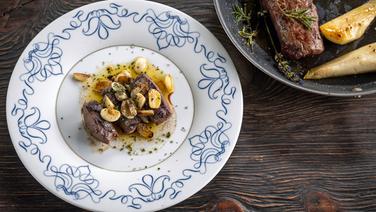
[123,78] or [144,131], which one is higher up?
[123,78]

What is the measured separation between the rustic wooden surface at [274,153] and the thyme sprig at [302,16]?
1.02 ft

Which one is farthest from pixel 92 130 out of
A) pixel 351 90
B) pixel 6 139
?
pixel 351 90

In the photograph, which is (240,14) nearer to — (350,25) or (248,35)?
(248,35)

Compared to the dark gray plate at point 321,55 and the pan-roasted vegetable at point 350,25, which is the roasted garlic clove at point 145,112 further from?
the pan-roasted vegetable at point 350,25

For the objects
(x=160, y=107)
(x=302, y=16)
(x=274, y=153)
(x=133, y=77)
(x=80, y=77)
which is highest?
(x=80, y=77)

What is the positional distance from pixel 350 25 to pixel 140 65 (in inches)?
42.1

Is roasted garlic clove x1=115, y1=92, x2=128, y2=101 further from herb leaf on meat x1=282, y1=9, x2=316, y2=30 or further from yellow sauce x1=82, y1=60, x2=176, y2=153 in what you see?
herb leaf on meat x1=282, y1=9, x2=316, y2=30

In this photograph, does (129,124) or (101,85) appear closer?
(129,124)

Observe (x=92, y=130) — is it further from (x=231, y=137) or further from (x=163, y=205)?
(x=231, y=137)

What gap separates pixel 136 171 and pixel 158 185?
0.41ft

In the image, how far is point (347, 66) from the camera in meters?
2.43

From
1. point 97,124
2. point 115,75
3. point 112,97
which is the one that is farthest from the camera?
point 115,75

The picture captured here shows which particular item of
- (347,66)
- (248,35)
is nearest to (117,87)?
(248,35)

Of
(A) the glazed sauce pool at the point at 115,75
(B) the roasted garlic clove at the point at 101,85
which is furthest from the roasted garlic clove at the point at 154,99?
(B) the roasted garlic clove at the point at 101,85
